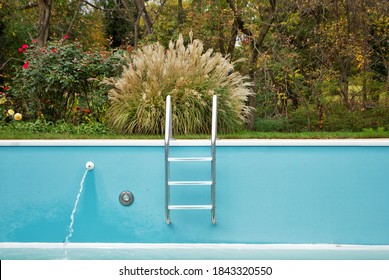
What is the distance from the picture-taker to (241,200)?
18.7 ft

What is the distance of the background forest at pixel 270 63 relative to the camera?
8.64 m

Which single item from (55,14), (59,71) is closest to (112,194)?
(59,71)

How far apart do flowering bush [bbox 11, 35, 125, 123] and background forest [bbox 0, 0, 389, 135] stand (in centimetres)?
2

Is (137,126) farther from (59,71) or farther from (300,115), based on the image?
(300,115)

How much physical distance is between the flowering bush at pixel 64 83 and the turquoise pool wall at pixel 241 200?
281 centimetres

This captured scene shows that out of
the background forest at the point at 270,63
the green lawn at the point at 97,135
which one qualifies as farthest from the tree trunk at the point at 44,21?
the green lawn at the point at 97,135

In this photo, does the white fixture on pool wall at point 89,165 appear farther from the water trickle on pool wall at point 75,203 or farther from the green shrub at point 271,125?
the green shrub at point 271,125

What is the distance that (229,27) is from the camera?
1191 centimetres

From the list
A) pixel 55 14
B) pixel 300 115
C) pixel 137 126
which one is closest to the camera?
pixel 137 126

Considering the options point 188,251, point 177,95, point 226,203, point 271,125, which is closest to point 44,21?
point 271,125

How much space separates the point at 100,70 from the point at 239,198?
3871mm

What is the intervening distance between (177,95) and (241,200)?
1.83 meters

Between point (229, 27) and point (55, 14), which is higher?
point (55, 14)

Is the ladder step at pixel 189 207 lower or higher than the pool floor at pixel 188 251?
higher
